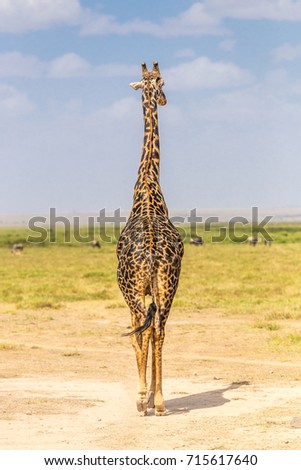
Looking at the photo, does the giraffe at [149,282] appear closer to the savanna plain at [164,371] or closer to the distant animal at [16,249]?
the savanna plain at [164,371]

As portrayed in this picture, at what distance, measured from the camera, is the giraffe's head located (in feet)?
38.7

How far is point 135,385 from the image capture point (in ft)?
39.5

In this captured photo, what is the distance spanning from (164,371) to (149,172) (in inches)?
137

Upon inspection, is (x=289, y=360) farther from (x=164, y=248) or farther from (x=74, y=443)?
(x=74, y=443)

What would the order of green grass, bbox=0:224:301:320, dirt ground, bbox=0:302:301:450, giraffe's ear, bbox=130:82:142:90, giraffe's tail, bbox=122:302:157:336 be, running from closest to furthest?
dirt ground, bbox=0:302:301:450, giraffe's tail, bbox=122:302:157:336, giraffe's ear, bbox=130:82:142:90, green grass, bbox=0:224:301:320

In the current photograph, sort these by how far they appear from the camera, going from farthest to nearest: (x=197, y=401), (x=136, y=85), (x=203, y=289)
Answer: (x=203, y=289) < (x=136, y=85) < (x=197, y=401)

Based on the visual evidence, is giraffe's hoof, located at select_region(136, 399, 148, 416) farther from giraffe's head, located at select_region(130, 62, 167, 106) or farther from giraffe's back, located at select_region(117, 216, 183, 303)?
giraffe's head, located at select_region(130, 62, 167, 106)

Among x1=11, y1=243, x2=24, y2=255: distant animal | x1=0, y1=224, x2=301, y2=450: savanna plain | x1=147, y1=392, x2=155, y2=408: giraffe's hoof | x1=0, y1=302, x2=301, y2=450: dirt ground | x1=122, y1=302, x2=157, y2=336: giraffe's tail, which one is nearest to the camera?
x1=0, y1=302, x2=301, y2=450: dirt ground

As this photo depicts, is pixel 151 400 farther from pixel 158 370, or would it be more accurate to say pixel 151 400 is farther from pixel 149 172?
pixel 149 172

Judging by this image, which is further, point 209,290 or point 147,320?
point 209,290

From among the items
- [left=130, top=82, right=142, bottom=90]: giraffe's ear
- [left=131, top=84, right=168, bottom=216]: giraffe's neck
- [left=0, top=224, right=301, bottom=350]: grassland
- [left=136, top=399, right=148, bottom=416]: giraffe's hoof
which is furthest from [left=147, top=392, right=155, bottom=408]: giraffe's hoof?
[left=0, top=224, right=301, bottom=350]: grassland

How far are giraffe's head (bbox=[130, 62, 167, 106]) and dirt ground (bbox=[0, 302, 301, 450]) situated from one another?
405cm

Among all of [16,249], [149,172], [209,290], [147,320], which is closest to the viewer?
[147,320]

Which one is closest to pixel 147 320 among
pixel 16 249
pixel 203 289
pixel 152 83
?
pixel 152 83
